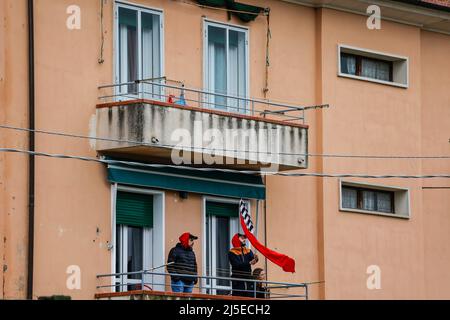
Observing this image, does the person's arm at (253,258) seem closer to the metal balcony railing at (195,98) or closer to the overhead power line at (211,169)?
the overhead power line at (211,169)

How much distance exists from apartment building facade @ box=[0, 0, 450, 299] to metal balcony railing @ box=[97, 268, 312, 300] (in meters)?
0.31

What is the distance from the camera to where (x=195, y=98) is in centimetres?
3991

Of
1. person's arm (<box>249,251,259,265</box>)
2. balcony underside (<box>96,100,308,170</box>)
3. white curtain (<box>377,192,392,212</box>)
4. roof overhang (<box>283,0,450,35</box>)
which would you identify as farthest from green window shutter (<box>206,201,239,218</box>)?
roof overhang (<box>283,0,450,35</box>)

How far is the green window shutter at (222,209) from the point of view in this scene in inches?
1583

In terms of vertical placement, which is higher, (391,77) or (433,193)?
(391,77)

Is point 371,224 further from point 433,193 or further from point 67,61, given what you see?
point 67,61

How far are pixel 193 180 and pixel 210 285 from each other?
2.34 metres

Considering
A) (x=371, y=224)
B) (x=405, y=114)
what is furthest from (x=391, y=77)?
(x=371, y=224)

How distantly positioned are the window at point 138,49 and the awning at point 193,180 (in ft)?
5.38

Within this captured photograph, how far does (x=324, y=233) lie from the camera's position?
137 feet

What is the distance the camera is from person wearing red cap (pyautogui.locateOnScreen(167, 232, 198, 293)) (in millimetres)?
38219

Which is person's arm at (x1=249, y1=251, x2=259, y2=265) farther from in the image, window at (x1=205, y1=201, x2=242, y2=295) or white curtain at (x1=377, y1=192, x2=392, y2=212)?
white curtain at (x1=377, y1=192, x2=392, y2=212)

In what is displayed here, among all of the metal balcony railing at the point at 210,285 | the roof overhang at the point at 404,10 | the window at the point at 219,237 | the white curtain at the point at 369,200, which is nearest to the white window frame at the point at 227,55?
the roof overhang at the point at 404,10
